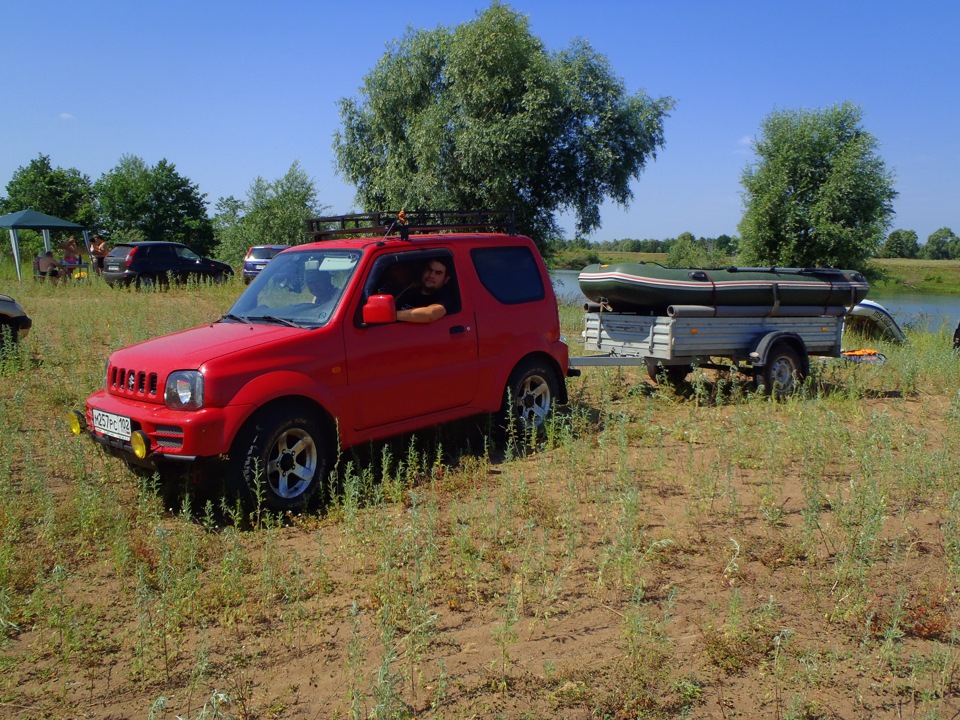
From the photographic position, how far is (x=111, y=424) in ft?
18.7

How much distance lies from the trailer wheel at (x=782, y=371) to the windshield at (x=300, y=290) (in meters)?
5.70

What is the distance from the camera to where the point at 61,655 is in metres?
3.81

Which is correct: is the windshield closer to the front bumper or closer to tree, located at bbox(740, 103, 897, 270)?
the front bumper

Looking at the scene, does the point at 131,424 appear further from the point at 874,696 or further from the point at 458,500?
the point at 874,696

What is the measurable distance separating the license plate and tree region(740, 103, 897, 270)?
25307 mm

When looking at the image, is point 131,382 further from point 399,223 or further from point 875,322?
point 875,322

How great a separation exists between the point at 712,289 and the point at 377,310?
16.3ft

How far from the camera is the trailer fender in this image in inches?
386

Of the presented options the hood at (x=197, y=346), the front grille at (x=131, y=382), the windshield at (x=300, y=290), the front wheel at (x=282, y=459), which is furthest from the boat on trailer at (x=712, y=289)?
the front grille at (x=131, y=382)

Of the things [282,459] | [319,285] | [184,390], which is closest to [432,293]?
[319,285]

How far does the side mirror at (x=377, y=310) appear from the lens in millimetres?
6176

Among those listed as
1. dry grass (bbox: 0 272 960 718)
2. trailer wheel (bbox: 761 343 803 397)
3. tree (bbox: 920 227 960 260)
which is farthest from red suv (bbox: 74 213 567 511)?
tree (bbox: 920 227 960 260)

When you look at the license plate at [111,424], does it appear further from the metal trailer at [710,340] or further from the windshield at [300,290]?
the metal trailer at [710,340]

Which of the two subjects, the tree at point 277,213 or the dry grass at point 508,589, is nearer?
the dry grass at point 508,589
